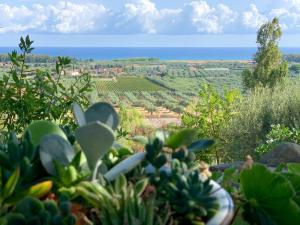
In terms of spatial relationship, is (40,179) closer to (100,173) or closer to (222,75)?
(100,173)

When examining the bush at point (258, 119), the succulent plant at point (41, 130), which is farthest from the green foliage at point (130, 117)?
the succulent plant at point (41, 130)

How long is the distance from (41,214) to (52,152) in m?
0.17

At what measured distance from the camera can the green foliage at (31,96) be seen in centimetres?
332

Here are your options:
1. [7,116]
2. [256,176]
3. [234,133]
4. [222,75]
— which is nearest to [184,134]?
[256,176]

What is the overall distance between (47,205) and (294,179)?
1.95 feet

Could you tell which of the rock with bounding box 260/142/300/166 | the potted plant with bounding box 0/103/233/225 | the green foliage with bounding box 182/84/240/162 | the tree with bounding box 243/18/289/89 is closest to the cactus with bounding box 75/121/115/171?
the potted plant with bounding box 0/103/233/225

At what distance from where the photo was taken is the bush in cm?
1035

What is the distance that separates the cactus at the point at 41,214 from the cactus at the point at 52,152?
116 mm

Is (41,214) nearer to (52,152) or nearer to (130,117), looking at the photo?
(52,152)

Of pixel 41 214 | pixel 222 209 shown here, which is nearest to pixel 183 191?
pixel 222 209

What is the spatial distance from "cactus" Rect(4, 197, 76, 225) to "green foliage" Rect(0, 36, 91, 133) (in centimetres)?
238

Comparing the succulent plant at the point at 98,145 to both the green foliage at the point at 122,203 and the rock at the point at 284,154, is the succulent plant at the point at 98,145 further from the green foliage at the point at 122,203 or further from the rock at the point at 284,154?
the rock at the point at 284,154

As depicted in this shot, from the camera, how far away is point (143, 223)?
3.10 ft

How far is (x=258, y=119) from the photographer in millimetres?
10812
